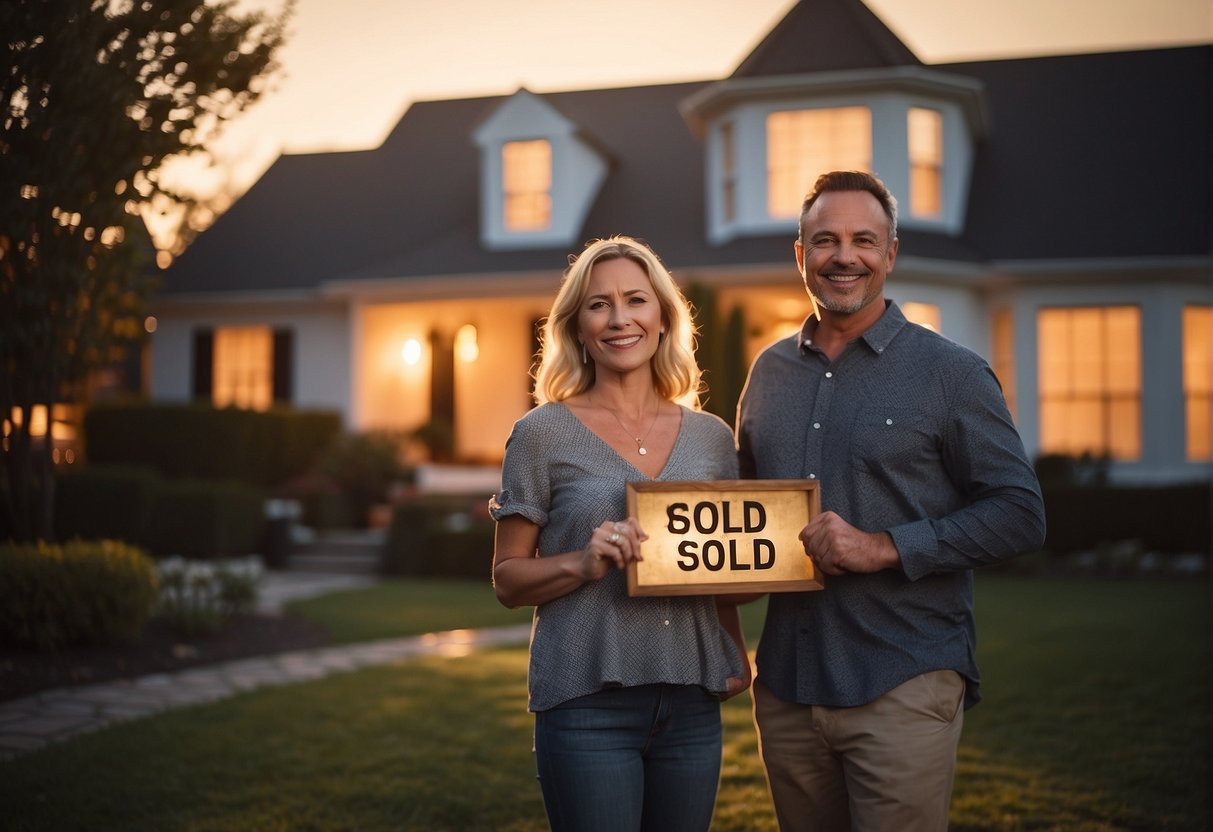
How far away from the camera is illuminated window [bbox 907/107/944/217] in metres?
16.5

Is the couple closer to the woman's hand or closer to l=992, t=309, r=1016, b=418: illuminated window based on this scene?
the woman's hand

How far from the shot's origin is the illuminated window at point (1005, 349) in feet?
54.7

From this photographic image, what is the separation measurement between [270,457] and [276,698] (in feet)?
35.3

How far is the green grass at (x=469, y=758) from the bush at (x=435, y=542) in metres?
5.63

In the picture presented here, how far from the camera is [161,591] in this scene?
9430mm

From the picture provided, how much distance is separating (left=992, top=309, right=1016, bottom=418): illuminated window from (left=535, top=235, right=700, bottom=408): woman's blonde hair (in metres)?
14.6

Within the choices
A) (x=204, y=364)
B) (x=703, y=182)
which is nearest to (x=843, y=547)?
(x=703, y=182)

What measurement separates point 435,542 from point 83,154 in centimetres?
788

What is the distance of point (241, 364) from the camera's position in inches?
797

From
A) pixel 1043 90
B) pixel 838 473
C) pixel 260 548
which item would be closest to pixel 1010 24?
pixel 1043 90

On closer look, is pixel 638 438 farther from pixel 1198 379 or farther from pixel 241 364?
pixel 241 364

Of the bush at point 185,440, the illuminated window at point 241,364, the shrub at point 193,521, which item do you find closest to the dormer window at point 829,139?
the bush at point 185,440

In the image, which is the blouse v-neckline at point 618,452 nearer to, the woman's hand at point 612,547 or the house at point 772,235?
the woman's hand at point 612,547

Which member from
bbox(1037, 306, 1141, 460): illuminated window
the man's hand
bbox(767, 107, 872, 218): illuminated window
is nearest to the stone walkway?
the man's hand
